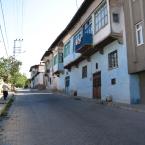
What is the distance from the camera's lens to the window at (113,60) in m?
21.7

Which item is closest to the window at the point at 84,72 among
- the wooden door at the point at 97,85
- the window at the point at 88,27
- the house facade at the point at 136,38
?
the wooden door at the point at 97,85

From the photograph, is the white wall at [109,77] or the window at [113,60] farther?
the window at [113,60]

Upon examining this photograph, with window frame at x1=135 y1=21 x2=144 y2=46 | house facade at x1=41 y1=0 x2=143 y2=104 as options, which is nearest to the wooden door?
house facade at x1=41 y1=0 x2=143 y2=104

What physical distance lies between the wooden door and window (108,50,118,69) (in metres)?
2.69

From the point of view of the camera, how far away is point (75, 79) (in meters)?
34.4

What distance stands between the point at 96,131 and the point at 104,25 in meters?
13.8

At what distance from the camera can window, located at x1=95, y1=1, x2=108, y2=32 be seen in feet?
71.8

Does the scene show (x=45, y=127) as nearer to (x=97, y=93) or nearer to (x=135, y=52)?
(x=135, y=52)

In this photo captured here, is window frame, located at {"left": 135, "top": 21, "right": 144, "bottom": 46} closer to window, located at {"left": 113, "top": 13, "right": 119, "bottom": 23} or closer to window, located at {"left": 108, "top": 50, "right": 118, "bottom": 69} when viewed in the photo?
window, located at {"left": 113, "top": 13, "right": 119, "bottom": 23}

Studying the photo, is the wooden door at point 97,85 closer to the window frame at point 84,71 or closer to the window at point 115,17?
the window frame at point 84,71

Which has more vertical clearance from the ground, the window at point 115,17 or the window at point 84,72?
the window at point 115,17

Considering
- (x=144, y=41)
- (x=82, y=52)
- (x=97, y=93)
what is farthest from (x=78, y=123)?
(x=82, y=52)

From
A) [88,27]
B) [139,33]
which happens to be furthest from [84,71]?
[139,33]

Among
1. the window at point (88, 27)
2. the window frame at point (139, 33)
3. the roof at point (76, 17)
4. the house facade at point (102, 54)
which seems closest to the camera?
the window frame at point (139, 33)
